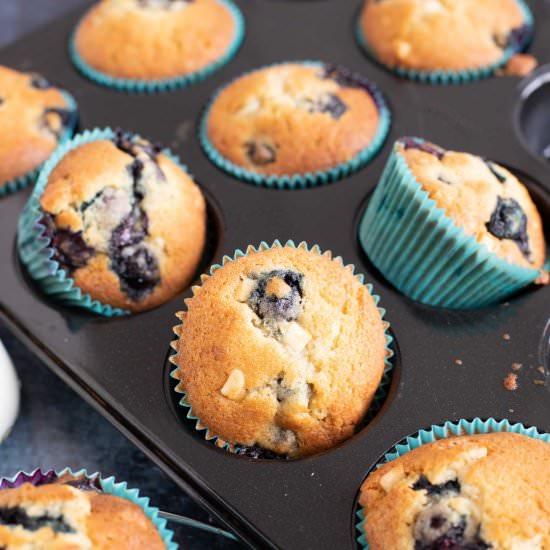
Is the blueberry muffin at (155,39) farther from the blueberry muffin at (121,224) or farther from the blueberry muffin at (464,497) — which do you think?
the blueberry muffin at (464,497)

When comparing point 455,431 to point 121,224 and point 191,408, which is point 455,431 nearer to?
point 191,408

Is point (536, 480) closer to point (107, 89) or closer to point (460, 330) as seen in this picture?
point (460, 330)

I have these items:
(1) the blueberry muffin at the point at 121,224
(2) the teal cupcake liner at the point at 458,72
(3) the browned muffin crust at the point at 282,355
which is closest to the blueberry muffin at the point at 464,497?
(3) the browned muffin crust at the point at 282,355

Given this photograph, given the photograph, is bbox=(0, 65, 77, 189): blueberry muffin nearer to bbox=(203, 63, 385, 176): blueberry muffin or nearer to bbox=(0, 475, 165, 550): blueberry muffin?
bbox=(203, 63, 385, 176): blueberry muffin

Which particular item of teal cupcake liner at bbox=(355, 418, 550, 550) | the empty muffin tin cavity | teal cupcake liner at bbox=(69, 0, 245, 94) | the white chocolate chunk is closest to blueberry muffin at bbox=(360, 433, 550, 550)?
teal cupcake liner at bbox=(355, 418, 550, 550)

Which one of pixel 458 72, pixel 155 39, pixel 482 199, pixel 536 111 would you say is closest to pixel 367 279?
pixel 482 199

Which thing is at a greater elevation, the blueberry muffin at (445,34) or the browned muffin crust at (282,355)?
the blueberry muffin at (445,34)

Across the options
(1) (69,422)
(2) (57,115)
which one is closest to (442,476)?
(1) (69,422)
